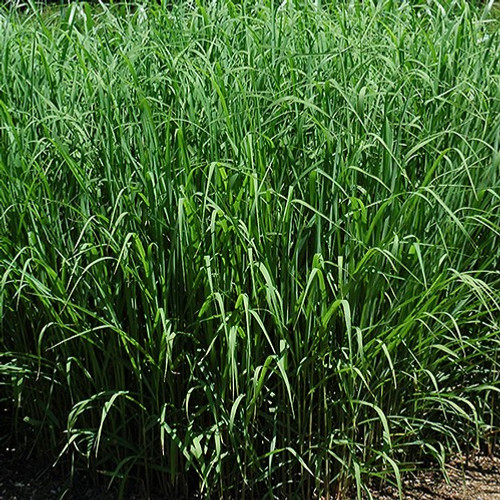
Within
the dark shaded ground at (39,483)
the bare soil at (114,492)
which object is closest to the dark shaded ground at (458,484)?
the bare soil at (114,492)

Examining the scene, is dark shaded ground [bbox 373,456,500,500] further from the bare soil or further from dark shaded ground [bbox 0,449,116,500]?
dark shaded ground [bbox 0,449,116,500]

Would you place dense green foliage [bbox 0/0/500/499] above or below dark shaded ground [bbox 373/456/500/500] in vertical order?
above

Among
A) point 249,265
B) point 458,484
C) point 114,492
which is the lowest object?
point 458,484

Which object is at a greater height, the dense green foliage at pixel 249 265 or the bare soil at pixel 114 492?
the dense green foliage at pixel 249 265

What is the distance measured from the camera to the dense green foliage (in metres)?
2.42

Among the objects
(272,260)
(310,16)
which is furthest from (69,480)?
(310,16)

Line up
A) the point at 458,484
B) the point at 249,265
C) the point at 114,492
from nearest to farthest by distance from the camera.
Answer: the point at 249,265 → the point at 114,492 → the point at 458,484

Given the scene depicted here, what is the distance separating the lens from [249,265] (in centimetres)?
234

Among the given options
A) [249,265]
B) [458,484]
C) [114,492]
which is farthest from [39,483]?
[458,484]

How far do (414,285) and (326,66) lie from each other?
81 cm

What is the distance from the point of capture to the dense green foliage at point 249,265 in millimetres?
2422

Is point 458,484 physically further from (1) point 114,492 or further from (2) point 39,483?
(2) point 39,483

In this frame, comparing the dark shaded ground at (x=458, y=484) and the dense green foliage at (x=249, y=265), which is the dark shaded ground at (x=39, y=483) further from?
the dark shaded ground at (x=458, y=484)

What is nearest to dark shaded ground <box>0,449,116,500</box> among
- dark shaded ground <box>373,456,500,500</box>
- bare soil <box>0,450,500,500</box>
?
bare soil <box>0,450,500,500</box>
